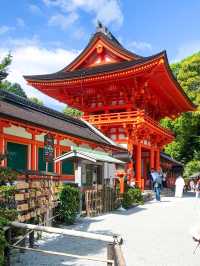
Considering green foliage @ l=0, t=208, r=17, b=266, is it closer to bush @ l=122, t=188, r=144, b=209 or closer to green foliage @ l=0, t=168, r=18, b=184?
green foliage @ l=0, t=168, r=18, b=184

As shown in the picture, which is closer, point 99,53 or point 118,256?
point 118,256

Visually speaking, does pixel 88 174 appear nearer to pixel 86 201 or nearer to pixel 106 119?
pixel 86 201

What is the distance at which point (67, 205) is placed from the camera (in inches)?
484

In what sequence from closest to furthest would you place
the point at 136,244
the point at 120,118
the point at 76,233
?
the point at 76,233 → the point at 136,244 → the point at 120,118

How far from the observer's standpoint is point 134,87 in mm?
26359

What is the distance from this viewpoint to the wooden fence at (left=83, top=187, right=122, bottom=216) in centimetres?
1450

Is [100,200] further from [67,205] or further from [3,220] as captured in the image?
[3,220]

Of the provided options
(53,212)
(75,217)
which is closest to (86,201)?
(75,217)

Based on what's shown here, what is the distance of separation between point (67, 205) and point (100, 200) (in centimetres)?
346

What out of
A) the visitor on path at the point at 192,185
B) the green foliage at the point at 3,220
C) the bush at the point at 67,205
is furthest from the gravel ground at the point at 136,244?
the visitor on path at the point at 192,185

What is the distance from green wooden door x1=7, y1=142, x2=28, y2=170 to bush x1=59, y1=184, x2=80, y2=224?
3.76 meters

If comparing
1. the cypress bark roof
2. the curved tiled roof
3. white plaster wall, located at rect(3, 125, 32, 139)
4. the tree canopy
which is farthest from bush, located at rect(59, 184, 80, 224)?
the tree canopy

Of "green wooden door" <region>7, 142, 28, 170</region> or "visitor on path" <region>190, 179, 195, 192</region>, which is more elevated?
"green wooden door" <region>7, 142, 28, 170</region>

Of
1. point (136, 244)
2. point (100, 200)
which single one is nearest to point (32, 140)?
point (100, 200)
